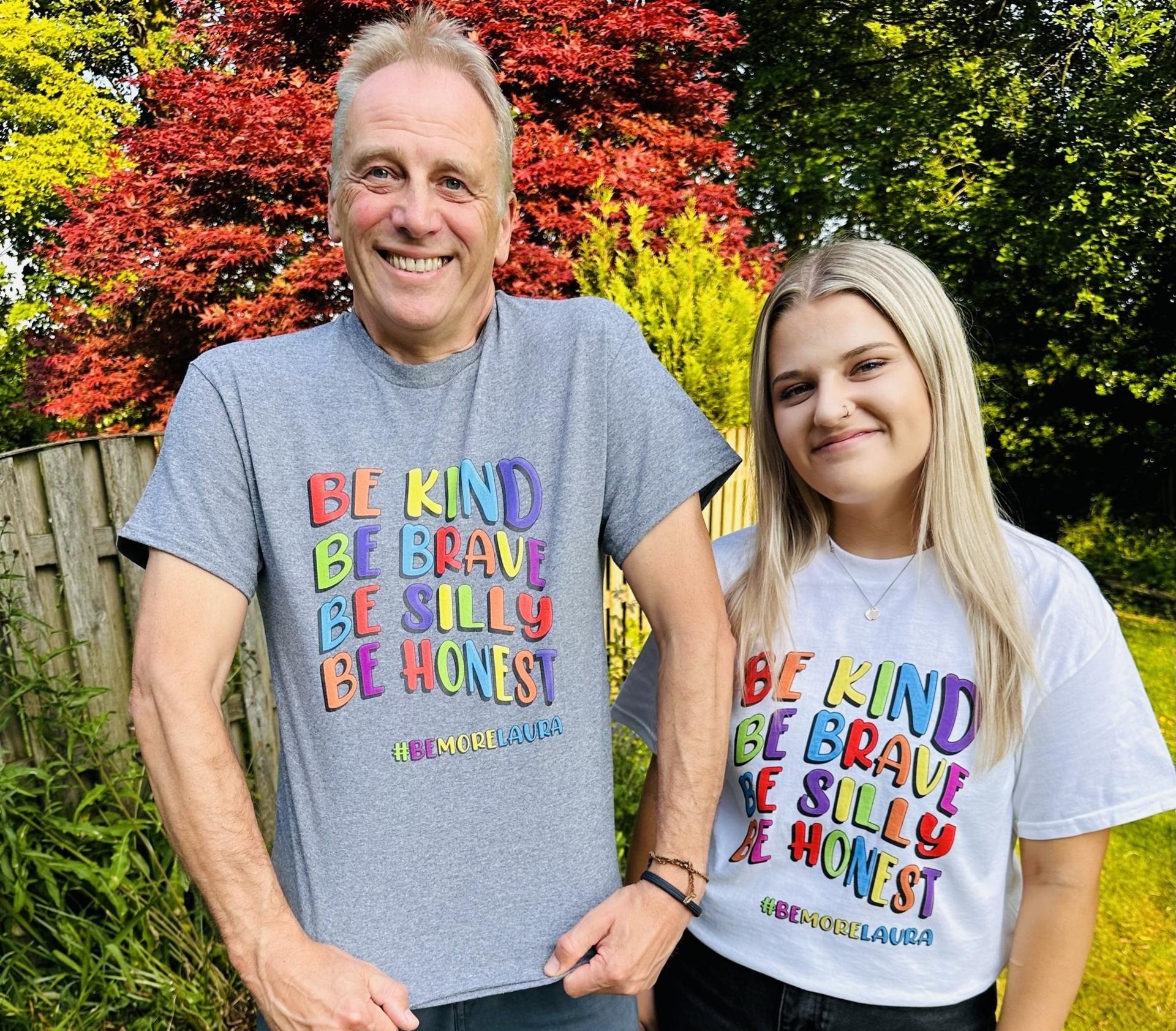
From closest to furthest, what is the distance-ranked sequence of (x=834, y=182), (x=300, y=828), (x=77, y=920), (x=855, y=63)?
(x=300, y=828) < (x=77, y=920) < (x=834, y=182) < (x=855, y=63)

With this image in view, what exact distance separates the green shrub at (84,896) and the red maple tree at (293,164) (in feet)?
10.5

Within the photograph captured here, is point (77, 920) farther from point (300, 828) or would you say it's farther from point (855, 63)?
point (855, 63)

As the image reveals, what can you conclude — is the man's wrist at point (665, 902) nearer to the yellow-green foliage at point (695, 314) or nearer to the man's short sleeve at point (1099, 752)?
the man's short sleeve at point (1099, 752)

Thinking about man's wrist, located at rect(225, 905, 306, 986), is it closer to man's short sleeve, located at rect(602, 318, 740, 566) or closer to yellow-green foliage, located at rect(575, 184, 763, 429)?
man's short sleeve, located at rect(602, 318, 740, 566)

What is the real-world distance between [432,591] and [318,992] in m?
0.54

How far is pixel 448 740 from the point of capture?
4.31ft

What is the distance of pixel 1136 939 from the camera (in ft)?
11.3

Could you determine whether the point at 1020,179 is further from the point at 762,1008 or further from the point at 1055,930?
the point at 762,1008

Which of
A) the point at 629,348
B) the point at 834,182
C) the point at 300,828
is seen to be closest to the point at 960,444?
the point at 629,348

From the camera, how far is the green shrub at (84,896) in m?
2.25

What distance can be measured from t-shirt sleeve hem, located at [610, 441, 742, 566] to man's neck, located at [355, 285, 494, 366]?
37 centimetres

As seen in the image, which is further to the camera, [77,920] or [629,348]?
[77,920]

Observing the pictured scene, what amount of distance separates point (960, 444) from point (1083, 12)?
339 inches

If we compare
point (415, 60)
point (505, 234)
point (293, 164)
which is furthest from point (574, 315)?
point (293, 164)
